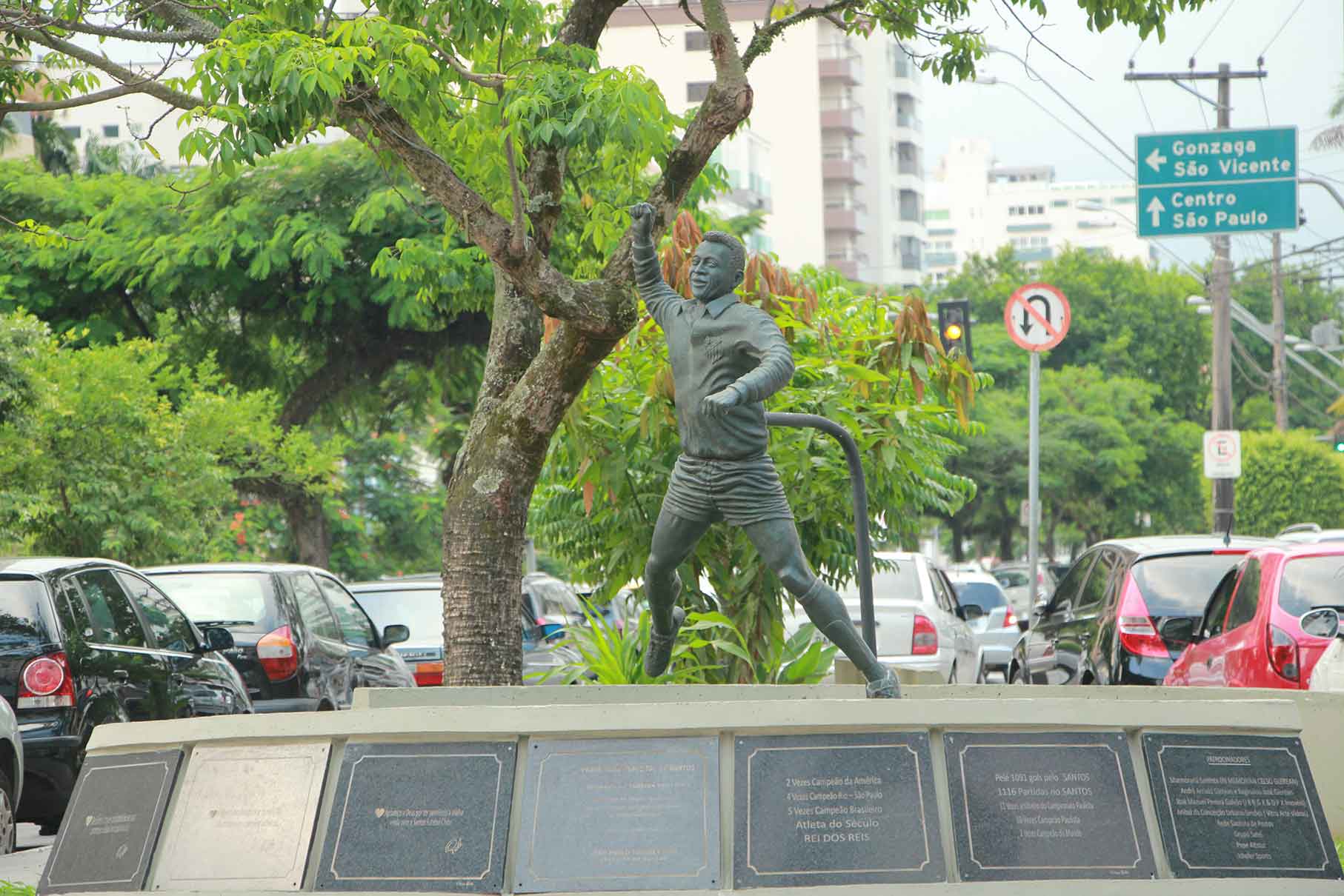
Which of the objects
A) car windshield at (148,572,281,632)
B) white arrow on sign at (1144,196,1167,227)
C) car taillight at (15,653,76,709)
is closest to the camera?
car taillight at (15,653,76,709)

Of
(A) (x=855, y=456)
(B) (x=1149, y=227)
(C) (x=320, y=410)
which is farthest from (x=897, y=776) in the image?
(C) (x=320, y=410)

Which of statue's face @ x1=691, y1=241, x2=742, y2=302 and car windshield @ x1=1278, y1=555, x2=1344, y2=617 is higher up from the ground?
statue's face @ x1=691, y1=241, x2=742, y2=302

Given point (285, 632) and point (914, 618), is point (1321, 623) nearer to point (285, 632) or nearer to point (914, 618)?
point (914, 618)

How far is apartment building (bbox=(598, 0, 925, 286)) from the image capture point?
7288 cm

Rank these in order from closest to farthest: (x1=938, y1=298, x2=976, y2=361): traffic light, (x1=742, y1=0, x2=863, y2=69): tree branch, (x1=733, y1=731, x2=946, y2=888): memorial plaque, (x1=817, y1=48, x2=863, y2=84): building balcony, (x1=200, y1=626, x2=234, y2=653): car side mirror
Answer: (x1=733, y1=731, x2=946, y2=888): memorial plaque < (x1=742, y1=0, x2=863, y2=69): tree branch < (x1=200, y1=626, x2=234, y2=653): car side mirror < (x1=938, y1=298, x2=976, y2=361): traffic light < (x1=817, y1=48, x2=863, y2=84): building balcony

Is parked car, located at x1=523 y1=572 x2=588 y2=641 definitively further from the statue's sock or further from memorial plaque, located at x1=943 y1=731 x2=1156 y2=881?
memorial plaque, located at x1=943 y1=731 x2=1156 y2=881

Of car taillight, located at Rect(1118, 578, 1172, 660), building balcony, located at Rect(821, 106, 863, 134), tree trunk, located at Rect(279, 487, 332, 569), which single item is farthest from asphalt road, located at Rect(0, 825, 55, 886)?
building balcony, located at Rect(821, 106, 863, 134)

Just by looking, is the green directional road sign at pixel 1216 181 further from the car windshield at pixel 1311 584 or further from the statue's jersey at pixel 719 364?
the statue's jersey at pixel 719 364

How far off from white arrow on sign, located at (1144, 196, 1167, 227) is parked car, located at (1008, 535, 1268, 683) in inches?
390

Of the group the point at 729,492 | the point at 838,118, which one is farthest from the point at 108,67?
the point at 838,118

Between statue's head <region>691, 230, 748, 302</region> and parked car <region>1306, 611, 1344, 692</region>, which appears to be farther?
parked car <region>1306, 611, 1344, 692</region>

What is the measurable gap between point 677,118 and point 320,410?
17056 mm

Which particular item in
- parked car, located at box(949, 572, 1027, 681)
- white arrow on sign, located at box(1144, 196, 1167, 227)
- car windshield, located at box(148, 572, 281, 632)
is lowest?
parked car, located at box(949, 572, 1027, 681)

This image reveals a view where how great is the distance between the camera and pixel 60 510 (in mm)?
16938
